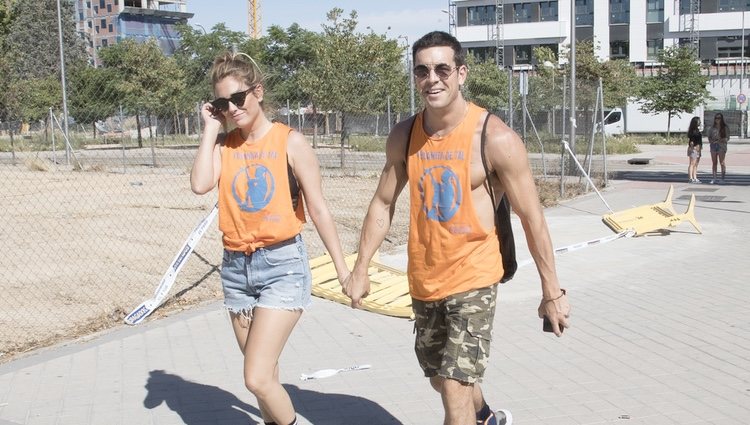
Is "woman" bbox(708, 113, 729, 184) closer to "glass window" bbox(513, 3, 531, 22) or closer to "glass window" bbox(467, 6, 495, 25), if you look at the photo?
"glass window" bbox(513, 3, 531, 22)

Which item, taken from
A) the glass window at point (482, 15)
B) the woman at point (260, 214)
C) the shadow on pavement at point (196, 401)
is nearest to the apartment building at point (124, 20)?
the glass window at point (482, 15)

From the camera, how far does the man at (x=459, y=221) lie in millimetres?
3592

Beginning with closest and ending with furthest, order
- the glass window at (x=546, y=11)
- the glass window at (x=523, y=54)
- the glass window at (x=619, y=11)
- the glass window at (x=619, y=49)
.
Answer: the glass window at (x=619, y=11)
the glass window at (x=619, y=49)
the glass window at (x=546, y=11)
the glass window at (x=523, y=54)

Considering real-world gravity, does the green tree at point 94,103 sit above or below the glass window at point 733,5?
below

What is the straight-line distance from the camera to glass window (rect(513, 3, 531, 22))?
65000mm

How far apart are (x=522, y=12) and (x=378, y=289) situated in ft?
198

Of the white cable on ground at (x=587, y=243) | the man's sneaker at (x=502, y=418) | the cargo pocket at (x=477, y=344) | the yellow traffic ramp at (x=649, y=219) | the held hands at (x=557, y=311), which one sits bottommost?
the white cable on ground at (x=587, y=243)

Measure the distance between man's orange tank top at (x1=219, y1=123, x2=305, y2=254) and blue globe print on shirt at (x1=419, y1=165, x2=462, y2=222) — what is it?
2.33 ft

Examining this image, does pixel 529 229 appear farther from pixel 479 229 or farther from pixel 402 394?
pixel 402 394

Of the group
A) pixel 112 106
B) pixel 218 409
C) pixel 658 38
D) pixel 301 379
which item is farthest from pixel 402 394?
pixel 658 38

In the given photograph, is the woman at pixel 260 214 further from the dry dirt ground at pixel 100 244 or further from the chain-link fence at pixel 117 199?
the dry dirt ground at pixel 100 244

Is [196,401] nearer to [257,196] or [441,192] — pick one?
[257,196]

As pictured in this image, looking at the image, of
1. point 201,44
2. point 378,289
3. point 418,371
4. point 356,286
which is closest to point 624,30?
point 201,44

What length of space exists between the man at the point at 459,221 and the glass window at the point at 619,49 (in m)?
61.8
